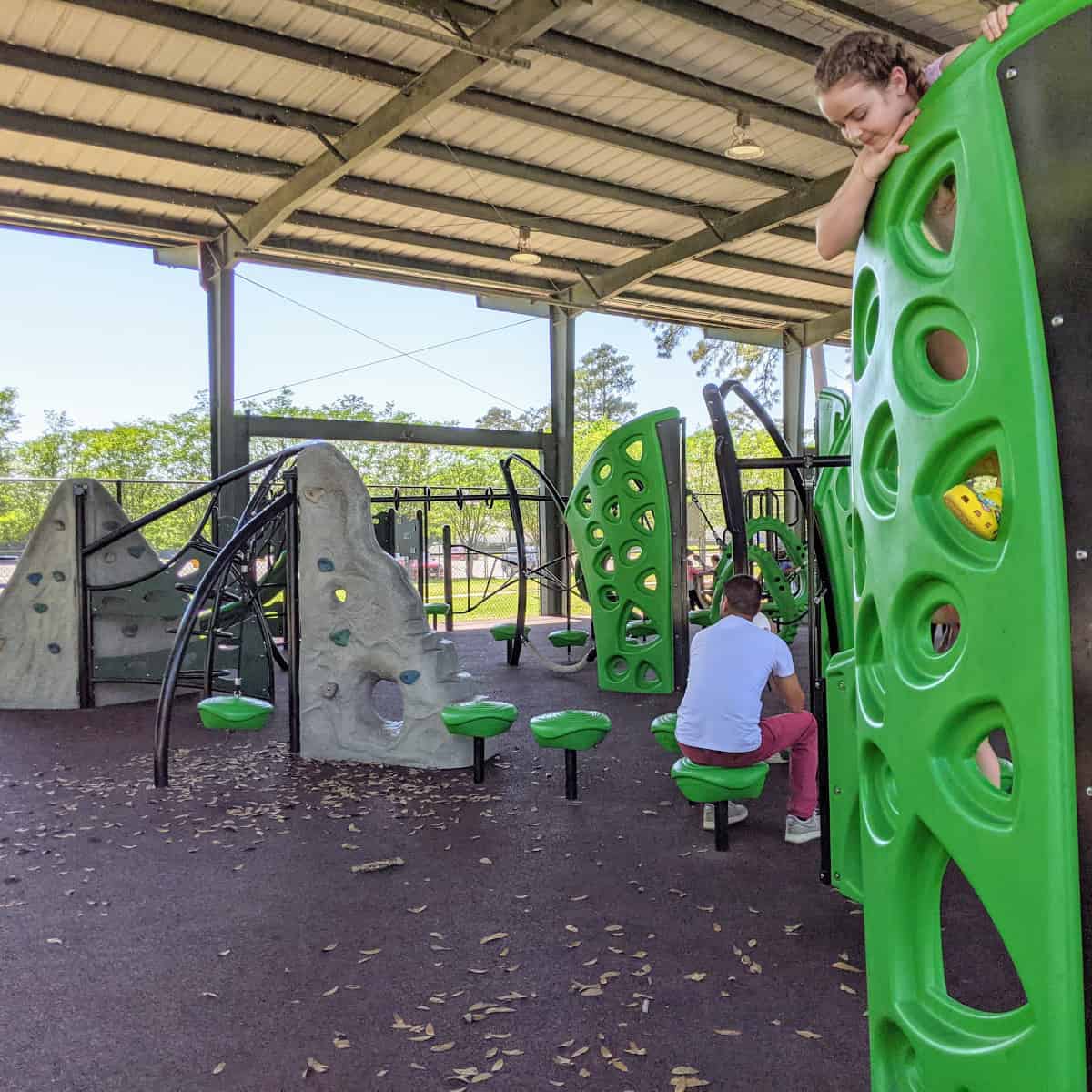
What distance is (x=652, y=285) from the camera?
11844 mm

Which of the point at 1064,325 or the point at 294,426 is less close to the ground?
the point at 294,426

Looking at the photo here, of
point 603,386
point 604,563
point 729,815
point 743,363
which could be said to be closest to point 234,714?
point 729,815

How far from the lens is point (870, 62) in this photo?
1.49m

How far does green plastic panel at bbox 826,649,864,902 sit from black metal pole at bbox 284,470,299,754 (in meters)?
2.73

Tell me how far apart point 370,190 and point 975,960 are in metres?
7.99

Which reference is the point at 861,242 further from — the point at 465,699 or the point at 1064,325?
the point at 465,699

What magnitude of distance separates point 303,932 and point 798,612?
5222mm

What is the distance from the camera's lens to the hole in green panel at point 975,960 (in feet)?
7.22

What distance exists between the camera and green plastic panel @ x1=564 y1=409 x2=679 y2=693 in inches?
255

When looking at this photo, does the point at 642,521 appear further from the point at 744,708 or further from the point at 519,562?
the point at 744,708

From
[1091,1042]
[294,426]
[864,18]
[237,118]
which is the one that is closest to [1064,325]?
[1091,1042]

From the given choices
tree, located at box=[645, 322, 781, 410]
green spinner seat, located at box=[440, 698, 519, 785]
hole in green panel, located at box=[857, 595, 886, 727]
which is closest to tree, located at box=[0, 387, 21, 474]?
tree, located at box=[645, 322, 781, 410]

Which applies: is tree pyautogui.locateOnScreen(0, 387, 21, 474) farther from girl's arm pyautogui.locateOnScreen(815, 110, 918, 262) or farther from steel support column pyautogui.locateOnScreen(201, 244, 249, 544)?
girl's arm pyautogui.locateOnScreen(815, 110, 918, 262)

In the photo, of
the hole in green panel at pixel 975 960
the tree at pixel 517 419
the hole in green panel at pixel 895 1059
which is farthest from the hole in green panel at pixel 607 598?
the tree at pixel 517 419
